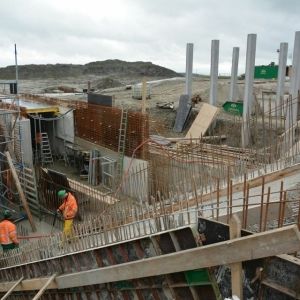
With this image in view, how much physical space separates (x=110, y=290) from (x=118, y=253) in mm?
570

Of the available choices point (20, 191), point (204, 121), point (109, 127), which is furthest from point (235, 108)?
point (20, 191)

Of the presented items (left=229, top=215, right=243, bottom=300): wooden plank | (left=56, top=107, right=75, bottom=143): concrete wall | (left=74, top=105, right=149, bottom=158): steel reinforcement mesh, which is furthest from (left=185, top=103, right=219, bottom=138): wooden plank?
(left=229, top=215, right=243, bottom=300): wooden plank

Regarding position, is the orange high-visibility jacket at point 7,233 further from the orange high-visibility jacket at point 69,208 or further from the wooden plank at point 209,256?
the wooden plank at point 209,256

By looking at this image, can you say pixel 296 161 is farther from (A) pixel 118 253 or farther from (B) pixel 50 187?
(B) pixel 50 187

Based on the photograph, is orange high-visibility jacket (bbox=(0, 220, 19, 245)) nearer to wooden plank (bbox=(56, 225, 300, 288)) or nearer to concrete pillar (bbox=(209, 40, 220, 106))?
wooden plank (bbox=(56, 225, 300, 288))

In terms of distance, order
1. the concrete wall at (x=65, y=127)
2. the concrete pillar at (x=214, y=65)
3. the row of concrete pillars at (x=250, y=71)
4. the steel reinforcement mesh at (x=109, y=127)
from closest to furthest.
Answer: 1. the steel reinforcement mesh at (x=109, y=127)
2. the row of concrete pillars at (x=250, y=71)
3. the concrete pillar at (x=214, y=65)
4. the concrete wall at (x=65, y=127)

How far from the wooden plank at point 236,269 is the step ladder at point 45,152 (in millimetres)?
13041

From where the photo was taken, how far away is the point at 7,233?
8.23 metres

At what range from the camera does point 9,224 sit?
26.6ft

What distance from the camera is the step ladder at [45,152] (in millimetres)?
15883

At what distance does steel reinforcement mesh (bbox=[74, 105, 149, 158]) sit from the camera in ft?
41.3

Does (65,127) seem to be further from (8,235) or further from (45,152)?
(8,235)

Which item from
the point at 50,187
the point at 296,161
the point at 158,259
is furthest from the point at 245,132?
the point at 158,259

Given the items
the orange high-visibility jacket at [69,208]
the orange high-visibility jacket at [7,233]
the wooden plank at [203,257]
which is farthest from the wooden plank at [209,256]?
the orange high-visibility jacket at [7,233]
